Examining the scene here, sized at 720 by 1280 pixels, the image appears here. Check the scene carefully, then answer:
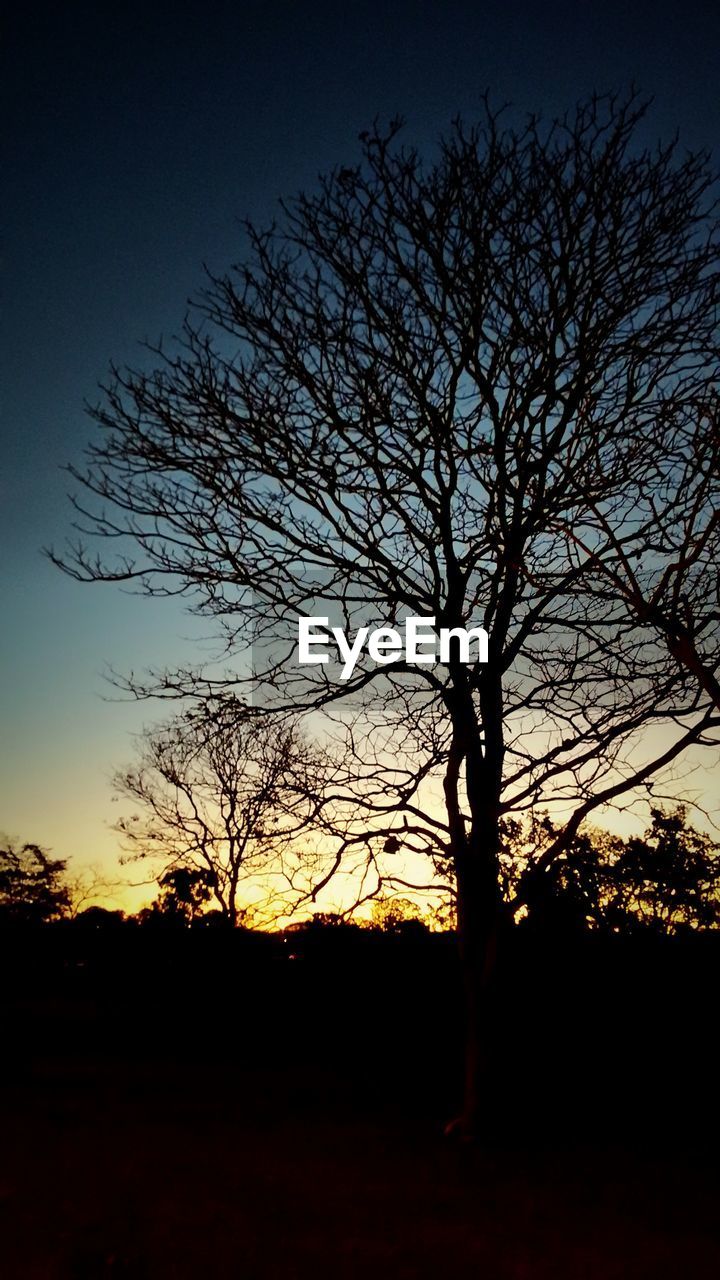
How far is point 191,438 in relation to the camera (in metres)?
6.80

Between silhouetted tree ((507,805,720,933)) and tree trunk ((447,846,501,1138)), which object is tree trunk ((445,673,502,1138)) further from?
silhouetted tree ((507,805,720,933))

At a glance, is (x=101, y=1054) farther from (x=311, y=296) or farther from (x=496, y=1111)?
(x=311, y=296)

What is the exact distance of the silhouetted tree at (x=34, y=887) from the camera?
83.2ft

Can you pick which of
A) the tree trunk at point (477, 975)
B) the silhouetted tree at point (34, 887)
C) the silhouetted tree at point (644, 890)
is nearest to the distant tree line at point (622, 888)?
the silhouetted tree at point (644, 890)

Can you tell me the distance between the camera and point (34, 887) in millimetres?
26656

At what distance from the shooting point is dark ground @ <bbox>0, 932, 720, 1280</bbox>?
4.95 meters

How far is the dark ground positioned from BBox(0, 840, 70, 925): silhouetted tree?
18.7ft

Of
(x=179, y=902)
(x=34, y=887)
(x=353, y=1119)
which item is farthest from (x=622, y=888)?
(x=34, y=887)

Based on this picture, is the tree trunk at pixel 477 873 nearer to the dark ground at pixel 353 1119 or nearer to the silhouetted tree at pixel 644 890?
the dark ground at pixel 353 1119

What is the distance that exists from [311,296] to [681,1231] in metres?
7.54

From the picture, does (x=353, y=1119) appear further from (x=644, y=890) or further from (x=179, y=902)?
(x=179, y=902)

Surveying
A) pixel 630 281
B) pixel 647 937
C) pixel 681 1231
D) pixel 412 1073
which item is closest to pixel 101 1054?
pixel 412 1073

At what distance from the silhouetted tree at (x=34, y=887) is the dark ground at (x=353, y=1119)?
5715 mm

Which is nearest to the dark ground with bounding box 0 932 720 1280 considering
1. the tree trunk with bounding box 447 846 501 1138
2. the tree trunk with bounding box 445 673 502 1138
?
the tree trunk with bounding box 447 846 501 1138
